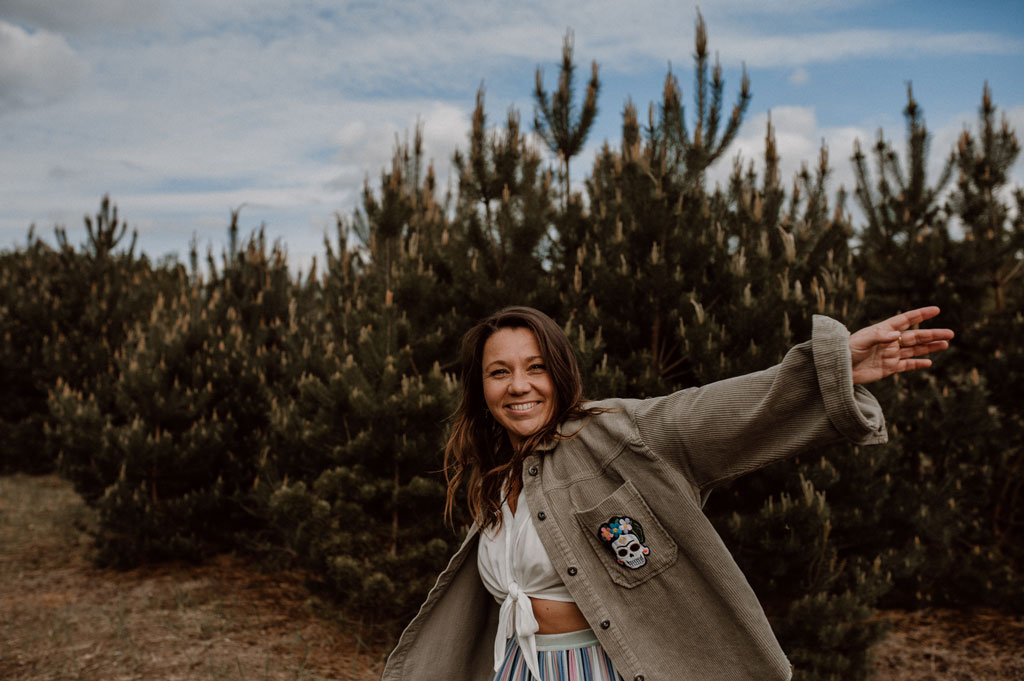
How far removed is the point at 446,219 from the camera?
19.1 feet

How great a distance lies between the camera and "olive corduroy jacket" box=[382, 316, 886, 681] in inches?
65.5

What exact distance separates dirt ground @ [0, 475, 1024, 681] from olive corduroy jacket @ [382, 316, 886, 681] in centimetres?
321

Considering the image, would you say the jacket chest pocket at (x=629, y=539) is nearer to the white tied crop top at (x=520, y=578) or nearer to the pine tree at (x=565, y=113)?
the white tied crop top at (x=520, y=578)

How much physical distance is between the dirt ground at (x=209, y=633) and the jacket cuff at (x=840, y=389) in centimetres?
379

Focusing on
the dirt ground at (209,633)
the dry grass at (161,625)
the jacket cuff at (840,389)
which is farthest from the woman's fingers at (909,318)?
the dry grass at (161,625)

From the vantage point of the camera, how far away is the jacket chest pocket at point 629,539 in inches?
72.7

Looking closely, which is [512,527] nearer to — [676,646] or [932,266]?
[676,646]

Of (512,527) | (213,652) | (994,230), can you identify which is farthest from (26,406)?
(994,230)

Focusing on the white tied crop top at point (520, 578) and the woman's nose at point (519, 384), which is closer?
the white tied crop top at point (520, 578)

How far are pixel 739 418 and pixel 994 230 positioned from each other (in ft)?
19.2

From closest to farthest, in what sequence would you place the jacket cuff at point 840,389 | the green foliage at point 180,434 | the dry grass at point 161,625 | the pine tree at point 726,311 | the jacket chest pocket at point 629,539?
the jacket cuff at point 840,389 → the jacket chest pocket at point 629,539 → the pine tree at point 726,311 → the dry grass at point 161,625 → the green foliage at point 180,434

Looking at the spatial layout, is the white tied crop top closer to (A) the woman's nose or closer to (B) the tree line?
(A) the woman's nose

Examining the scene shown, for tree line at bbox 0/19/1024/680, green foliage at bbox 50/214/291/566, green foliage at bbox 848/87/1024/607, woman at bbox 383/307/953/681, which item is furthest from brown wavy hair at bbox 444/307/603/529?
green foliage at bbox 50/214/291/566

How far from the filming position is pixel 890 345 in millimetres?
1624
